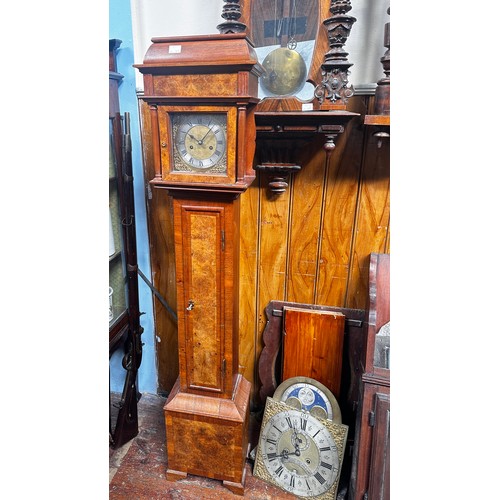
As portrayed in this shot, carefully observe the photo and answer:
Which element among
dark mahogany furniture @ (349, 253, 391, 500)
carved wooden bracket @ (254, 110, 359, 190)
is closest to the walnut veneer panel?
carved wooden bracket @ (254, 110, 359, 190)

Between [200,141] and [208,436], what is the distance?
1.17 meters

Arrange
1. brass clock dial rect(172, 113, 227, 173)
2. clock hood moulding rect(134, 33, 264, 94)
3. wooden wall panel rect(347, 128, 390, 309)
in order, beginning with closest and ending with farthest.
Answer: clock hood moulding rect(134, 33, 264, 94)
brass clock dial rect(172, 113, 227, 173)
wooden wall panel rect(347, 128, 390, 309)

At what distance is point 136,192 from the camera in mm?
1820

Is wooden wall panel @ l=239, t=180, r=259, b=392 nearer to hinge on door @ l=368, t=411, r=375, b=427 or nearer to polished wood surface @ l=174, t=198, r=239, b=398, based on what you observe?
polished wood surface @ l=174, t=198, r=239, b=398

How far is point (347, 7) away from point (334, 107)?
0.31 metres

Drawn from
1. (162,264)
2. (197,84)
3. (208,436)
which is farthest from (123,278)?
(197,84)

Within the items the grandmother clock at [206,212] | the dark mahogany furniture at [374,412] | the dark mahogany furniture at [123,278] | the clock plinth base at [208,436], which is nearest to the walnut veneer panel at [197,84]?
the grandmother clock at [206,212]

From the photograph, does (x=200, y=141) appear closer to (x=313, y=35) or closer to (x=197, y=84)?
(x=197, y=84)

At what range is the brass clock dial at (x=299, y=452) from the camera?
61.2 inches

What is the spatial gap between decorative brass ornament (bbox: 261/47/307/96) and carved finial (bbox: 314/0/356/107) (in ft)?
0.36

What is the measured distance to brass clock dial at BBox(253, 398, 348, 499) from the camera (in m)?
1.55

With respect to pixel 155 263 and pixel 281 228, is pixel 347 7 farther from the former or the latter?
pixel 155 263

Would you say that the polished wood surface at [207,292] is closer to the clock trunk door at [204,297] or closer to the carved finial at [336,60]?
the clock trunk door at [204,297]

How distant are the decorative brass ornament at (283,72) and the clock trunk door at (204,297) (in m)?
0.51
